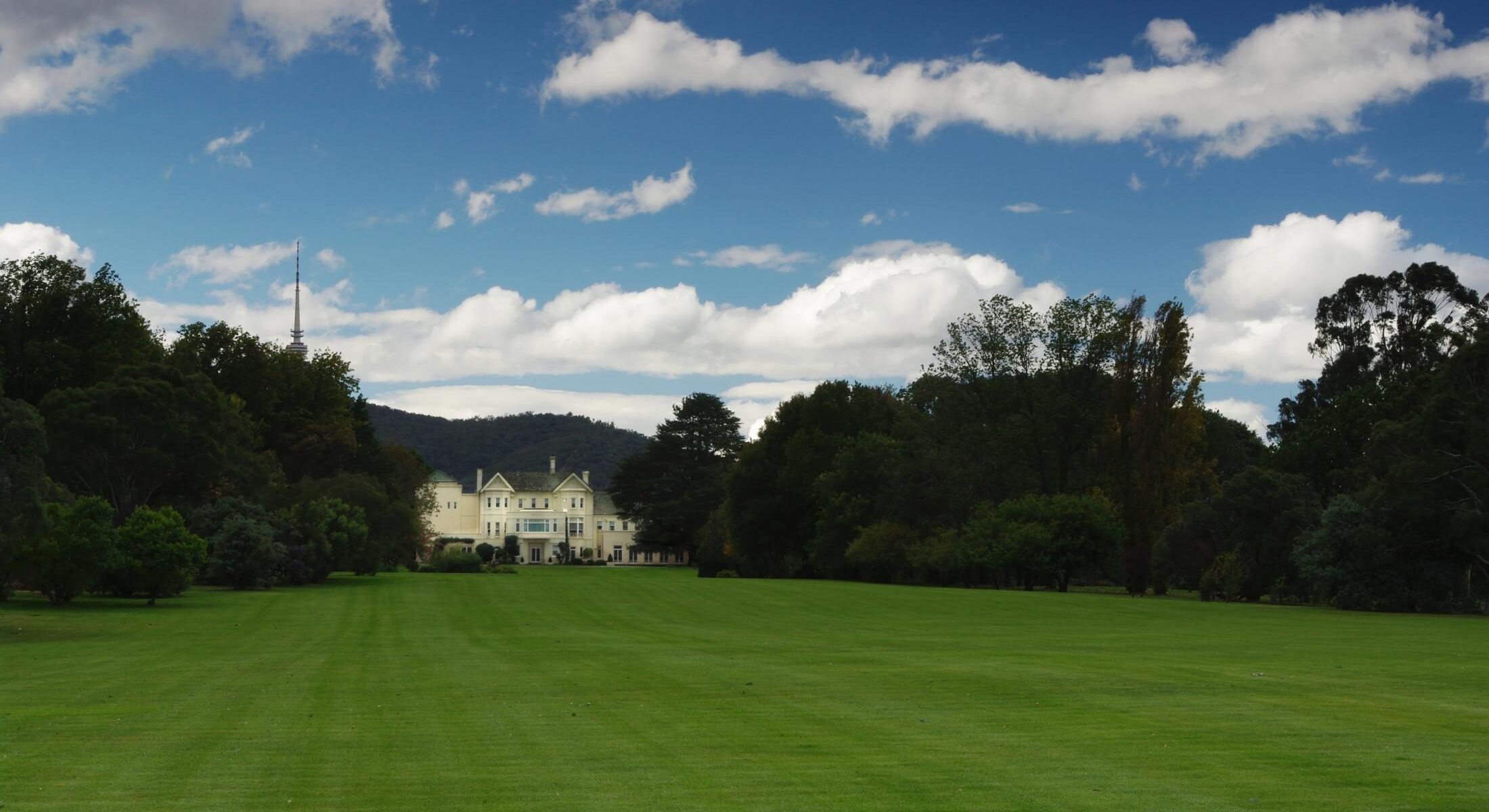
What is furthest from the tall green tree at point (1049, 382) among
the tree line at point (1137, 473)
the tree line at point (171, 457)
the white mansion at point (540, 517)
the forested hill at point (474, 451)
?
the forested hill at point (474, 451)

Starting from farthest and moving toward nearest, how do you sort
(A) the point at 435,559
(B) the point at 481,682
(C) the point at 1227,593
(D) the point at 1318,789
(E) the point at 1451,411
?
1. (A) the point at 435,559
2. (C) the point at 1227,593
3. (E) the point at 1451,411
4. (B) the point at 481,682
5. (D) the point at 1318,789

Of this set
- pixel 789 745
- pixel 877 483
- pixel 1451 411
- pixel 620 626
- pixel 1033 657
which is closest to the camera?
pixel 789 745

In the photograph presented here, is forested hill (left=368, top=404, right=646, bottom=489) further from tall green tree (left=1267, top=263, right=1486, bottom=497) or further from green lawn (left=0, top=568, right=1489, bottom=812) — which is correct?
green lawn (left=0, top=568, right=1489, bottom=812)

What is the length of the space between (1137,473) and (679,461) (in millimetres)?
63776


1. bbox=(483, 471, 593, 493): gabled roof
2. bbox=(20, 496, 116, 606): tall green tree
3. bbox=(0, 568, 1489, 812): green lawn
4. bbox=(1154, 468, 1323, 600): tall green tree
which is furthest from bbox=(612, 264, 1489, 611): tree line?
bbox=(483, 471, 593, 493): gabled roof

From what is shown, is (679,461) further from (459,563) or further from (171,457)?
(171,457)

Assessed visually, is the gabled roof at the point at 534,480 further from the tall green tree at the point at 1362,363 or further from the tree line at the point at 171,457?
the tall green tree at the point at 1362,363

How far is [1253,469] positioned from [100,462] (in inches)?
1865

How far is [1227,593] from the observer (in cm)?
5191

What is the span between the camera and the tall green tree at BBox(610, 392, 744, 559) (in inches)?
4611

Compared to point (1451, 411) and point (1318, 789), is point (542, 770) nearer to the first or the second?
point (1318, 789)

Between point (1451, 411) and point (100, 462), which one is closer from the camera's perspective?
point (1451, 411)

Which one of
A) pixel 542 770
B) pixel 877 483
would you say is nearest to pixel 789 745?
pixel 542 770

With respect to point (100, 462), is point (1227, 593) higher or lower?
lower
